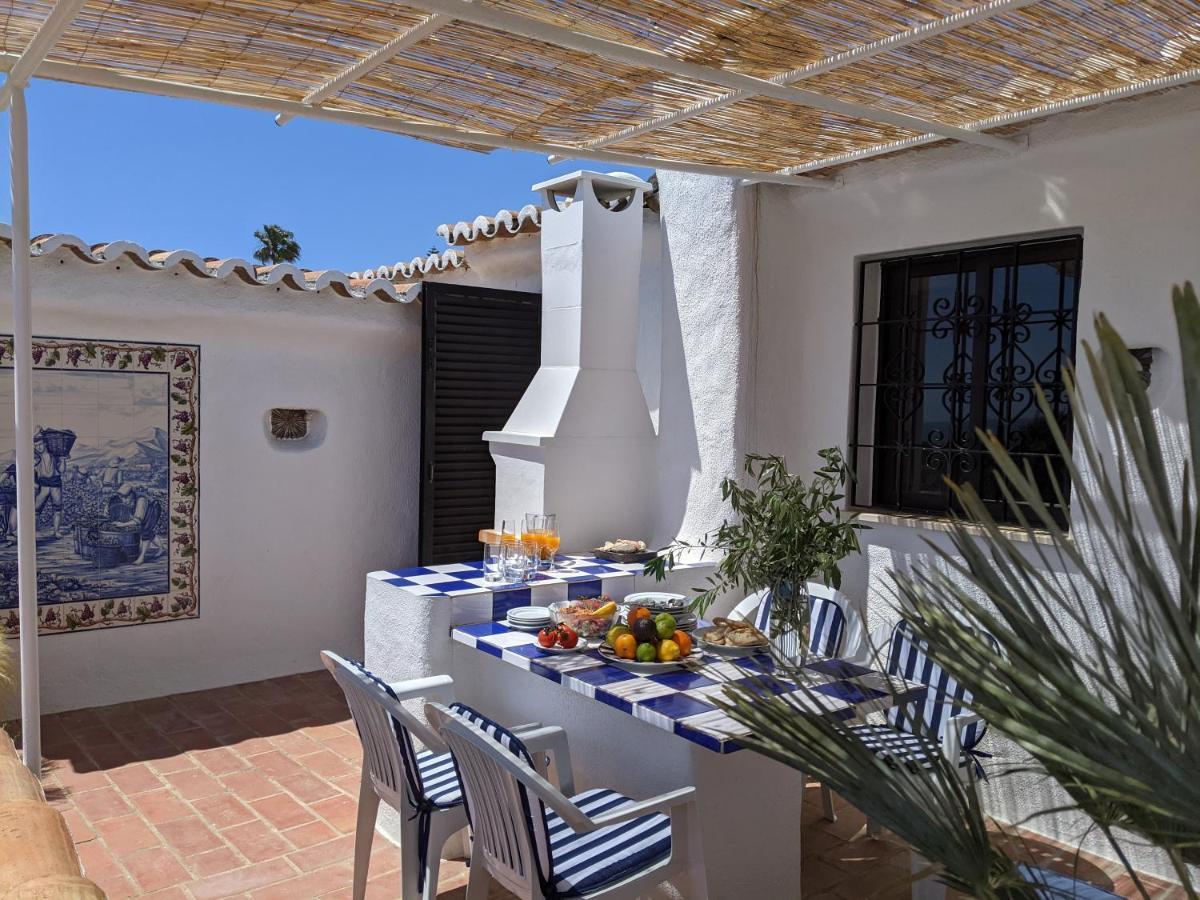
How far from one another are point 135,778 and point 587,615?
107 inches

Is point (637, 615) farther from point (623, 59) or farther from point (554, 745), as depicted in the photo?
point (623, 59)

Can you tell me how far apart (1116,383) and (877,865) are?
3782mm

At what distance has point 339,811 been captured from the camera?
4770mm

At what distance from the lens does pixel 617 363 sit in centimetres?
625

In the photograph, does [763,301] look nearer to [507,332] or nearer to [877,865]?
A: [507,332]

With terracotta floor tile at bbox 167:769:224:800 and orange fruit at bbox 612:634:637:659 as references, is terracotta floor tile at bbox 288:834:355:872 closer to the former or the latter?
terracotta floor tile at bbox 167:769:224:800

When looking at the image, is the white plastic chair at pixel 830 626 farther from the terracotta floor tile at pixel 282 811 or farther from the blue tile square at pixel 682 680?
the terracotta floor tile at pixel 282 811

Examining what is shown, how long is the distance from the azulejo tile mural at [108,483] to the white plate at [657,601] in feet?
11.1

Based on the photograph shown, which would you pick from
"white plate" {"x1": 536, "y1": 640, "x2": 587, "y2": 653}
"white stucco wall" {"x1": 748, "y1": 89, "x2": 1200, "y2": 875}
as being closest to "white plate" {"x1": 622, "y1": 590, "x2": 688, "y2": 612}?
"white plate" {"x1": 536, "y1": 640, "x2": 587, "y2": 653}

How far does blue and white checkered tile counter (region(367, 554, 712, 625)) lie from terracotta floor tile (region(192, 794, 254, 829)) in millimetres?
1294

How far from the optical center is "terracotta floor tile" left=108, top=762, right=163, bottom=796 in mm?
4965

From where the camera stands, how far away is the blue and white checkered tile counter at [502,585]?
4.57 metres

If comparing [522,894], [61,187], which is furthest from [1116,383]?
[61,187]

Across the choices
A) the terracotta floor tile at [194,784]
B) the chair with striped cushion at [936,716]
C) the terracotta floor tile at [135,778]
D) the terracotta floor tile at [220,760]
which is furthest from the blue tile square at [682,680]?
the terracotta floor tile at [135,778]
